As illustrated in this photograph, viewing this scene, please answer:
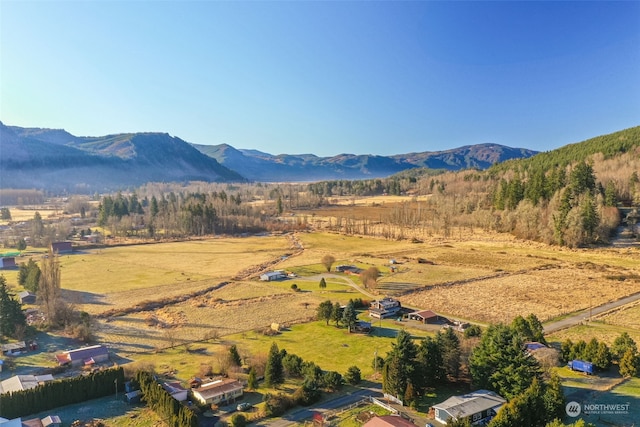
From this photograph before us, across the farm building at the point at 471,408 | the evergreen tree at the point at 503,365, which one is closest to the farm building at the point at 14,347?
the farm building at the point at 471,408

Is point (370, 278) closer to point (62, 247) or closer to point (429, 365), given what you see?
point (429, 365)

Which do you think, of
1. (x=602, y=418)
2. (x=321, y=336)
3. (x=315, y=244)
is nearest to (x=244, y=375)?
(x=321, y=336)

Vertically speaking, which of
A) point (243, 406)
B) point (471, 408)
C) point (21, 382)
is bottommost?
point (243, 406)

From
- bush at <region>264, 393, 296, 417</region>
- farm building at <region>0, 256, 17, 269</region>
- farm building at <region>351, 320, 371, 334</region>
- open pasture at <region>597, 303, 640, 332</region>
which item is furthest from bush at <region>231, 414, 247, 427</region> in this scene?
farm building at <region>0, 256, 17, 269</region>

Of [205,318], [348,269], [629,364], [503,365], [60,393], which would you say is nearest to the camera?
[503,365]

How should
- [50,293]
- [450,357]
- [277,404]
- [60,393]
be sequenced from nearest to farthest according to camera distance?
1. [277,404]
2. [60,393]
3. [450,357]
4. [50,293]

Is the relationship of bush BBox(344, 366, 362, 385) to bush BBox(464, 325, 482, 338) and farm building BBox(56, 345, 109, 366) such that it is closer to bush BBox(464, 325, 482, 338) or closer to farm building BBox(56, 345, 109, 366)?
bush BBox(464, 325, 482, 338)

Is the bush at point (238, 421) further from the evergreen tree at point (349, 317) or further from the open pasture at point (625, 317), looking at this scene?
the open pasture at point (625, 317)

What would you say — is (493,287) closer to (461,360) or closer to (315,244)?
(461,360)

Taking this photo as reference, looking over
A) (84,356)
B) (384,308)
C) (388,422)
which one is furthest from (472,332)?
(84,356)
